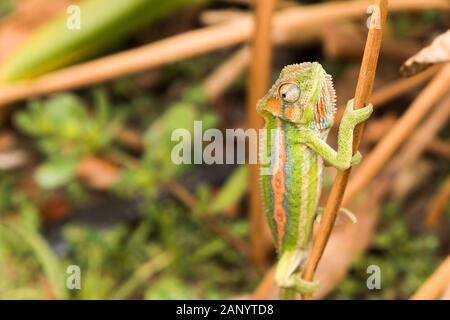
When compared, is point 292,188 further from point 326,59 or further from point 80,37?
point 326,59

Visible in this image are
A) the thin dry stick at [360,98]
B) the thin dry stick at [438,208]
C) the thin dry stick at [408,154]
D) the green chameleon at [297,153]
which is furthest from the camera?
the thin dry stick at [408,154]

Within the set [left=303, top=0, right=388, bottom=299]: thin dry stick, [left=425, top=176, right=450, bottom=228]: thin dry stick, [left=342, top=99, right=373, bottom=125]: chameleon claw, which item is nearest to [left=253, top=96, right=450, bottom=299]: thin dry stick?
[left=425, top=176, right=450, bottom=228]: thin dry stick

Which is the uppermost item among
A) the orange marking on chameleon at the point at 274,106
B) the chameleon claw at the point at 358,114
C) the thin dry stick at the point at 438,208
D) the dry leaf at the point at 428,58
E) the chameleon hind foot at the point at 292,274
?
the dry leaf at the point at 428,58

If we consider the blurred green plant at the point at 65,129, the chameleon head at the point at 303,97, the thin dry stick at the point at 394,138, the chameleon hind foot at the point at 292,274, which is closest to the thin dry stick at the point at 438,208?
the thin dry stick at the point at 394,138

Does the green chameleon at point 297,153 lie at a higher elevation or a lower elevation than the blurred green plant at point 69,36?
lower

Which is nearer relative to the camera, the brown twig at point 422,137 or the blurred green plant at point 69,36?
the blurred green plant at point 69,36

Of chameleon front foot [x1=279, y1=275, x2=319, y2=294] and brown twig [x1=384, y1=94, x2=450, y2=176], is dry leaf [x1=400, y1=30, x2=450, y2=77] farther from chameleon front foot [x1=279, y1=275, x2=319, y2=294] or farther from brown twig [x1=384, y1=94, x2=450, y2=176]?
brown twig [x1=384, y1=94, x2=450, y2=176]

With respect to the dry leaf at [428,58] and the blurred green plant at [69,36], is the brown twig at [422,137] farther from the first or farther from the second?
the dry leaf at [428,58]

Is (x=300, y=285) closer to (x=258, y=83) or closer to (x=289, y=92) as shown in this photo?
(x=289, y=92)
